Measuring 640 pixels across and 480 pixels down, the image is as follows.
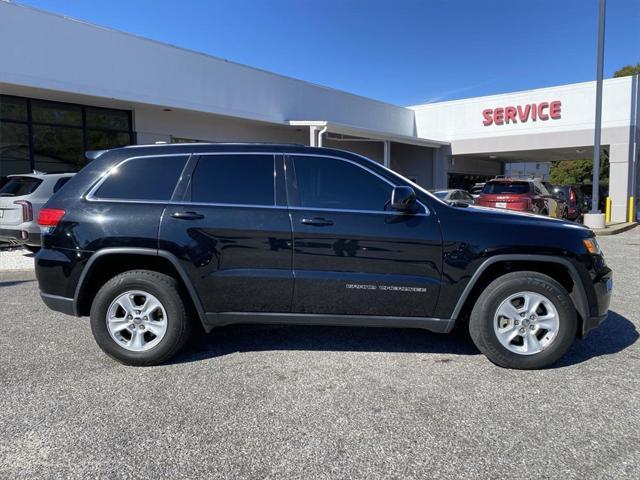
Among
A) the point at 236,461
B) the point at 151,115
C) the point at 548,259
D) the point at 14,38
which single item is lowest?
the point at 236,461

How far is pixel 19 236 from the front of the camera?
27.5 ft

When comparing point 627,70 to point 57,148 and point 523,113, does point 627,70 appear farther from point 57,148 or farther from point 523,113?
point 57,148

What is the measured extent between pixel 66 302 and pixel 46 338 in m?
1.02

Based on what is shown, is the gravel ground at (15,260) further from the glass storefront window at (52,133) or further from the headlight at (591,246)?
the headlight at (591,246)

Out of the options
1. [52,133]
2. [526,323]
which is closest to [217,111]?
[52,133]

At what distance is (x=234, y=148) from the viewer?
413 centimetres

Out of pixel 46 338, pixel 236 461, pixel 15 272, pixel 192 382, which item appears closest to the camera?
pixel 236 461

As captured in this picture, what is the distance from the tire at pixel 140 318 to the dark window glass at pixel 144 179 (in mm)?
678

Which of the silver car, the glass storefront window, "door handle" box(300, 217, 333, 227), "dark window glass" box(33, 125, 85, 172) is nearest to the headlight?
"door handle" box(300, 217, 333, 227)

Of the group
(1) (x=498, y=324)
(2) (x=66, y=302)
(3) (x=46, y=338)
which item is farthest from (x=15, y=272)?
(1) (x=498, y=324)

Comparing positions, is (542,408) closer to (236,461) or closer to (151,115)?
(236,461)

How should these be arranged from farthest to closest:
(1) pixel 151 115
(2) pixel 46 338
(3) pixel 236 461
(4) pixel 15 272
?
(1) pixel 151 115 < (4) pixel 15 272 < (2) pixel 46 338 < (3) pixel 236 461

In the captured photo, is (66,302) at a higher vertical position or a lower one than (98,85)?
lower

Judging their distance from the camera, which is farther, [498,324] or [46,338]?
[46,338]
